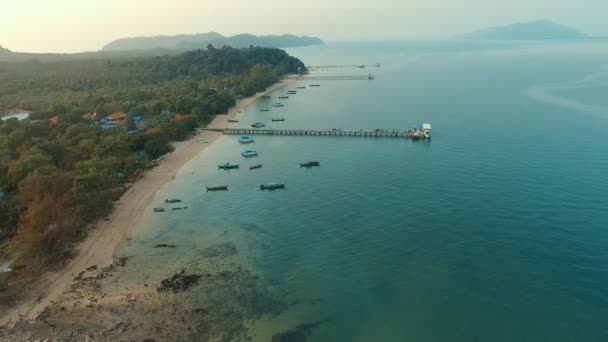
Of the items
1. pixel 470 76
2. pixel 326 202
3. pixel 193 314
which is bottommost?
pixel 193 314

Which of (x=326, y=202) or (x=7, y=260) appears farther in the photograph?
(x=326, y=202)

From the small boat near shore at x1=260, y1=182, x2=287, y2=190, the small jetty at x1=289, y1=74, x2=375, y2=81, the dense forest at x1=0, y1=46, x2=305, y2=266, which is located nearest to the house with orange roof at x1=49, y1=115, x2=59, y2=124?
the dense forest at x1=0, y1=46, x2=305, y2=266

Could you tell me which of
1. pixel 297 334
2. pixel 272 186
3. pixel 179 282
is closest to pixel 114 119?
pixel 272 186

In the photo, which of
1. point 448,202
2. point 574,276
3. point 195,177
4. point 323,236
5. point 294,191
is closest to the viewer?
point 574,276

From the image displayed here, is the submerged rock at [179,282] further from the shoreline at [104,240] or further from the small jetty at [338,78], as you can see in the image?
the small jetty at [338,78]

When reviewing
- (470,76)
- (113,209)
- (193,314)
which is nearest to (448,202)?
(193,314)

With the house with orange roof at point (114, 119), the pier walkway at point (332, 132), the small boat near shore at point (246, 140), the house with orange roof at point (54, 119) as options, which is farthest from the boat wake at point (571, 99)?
the house with orange roof at point (54, 119)

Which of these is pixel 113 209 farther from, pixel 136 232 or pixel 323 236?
pixel 323 236
